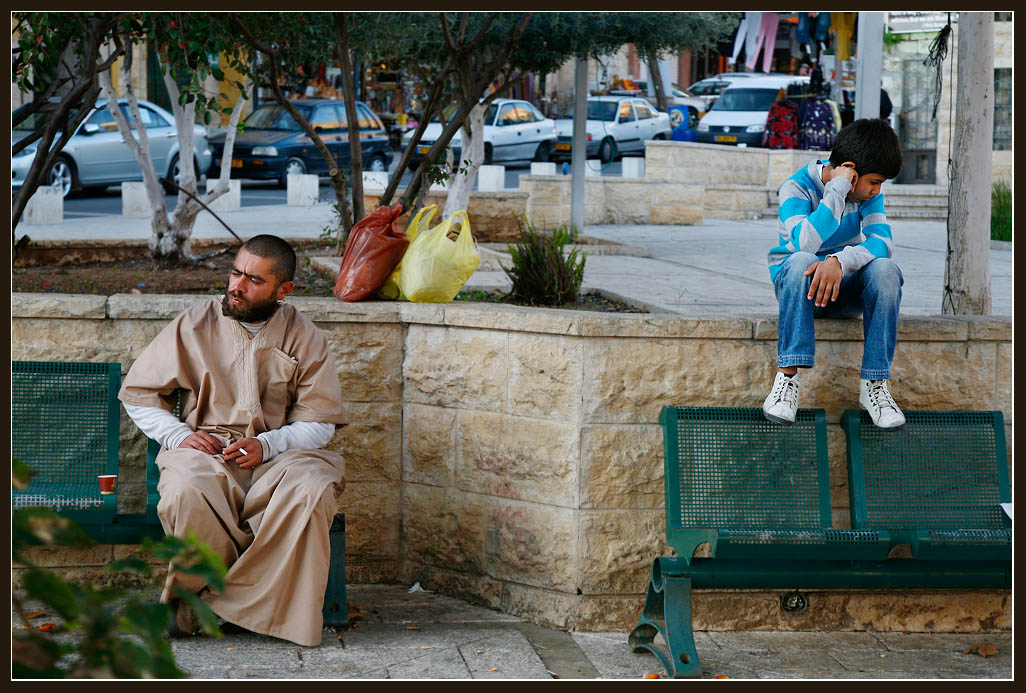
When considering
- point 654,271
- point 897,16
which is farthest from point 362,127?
point 654,271

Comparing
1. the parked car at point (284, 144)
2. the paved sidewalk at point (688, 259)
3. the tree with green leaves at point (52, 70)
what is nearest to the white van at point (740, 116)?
the parked car at point (284, 144)

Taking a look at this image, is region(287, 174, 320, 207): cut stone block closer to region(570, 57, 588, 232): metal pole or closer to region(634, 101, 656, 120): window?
region(570, 57, 588, 232): metal pole

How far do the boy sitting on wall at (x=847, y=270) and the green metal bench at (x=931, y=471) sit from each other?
16 cm

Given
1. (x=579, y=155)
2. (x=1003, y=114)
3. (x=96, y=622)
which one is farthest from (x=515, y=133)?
(x=96, y=622)

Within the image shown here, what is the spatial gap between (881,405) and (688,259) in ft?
20.3

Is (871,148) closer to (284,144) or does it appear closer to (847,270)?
(847,270)

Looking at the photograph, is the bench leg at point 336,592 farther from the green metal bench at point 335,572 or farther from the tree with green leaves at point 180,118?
the tree with green leaves at point 180,118

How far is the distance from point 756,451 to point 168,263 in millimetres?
5338

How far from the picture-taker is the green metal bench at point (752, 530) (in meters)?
4.05

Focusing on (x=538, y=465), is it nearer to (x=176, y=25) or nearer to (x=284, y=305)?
(x=284, y=305)

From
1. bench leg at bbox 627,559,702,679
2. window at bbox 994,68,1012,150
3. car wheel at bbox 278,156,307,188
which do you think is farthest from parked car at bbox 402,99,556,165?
bench leg at bbox 627,559,702,679

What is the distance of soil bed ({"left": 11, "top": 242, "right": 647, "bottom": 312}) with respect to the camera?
22.4ft

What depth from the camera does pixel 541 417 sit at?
180 inches

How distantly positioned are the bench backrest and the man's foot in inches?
91.4
